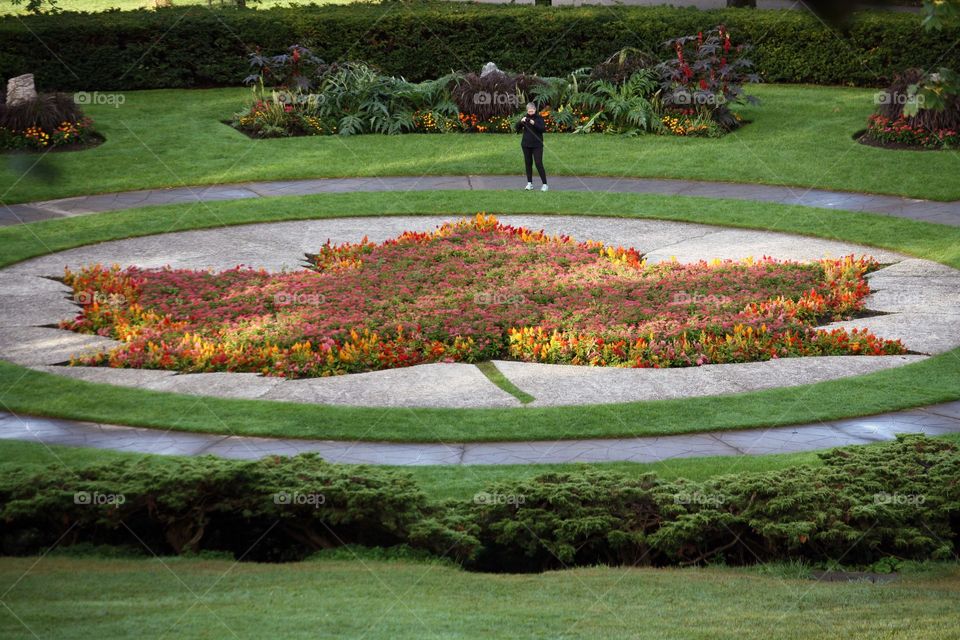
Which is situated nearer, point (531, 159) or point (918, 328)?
point (918, 328)

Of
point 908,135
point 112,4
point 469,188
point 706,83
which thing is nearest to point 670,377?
point 469,188

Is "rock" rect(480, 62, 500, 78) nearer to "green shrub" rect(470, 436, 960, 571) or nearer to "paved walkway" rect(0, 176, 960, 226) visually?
"paved walkway" rect(0, 176, 960, 226)

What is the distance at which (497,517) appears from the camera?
25.5 feet

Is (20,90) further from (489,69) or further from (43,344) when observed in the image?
(43,344)

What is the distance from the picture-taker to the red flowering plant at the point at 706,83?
24562 millimetres

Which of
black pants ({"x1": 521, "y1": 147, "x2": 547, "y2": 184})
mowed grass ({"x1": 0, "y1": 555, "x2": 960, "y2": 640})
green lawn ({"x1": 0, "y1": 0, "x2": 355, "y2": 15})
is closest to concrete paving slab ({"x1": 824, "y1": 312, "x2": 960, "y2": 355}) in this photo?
mowed grass ({"x1": 0, "y1": 555, "x2": 960, "y2": 640})

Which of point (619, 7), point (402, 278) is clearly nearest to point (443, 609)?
point (402, 278)

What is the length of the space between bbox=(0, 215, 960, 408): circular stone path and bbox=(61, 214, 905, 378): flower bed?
0.33 meters

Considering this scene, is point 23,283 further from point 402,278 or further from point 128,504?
point 128,504

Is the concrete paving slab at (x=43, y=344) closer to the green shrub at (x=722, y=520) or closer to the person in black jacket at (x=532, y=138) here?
the green shrub at (x=722, y=520)

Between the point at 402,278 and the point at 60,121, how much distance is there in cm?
1228

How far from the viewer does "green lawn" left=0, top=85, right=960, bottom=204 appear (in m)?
21.0

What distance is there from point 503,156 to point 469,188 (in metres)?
2.47

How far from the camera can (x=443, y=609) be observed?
20.0ft
